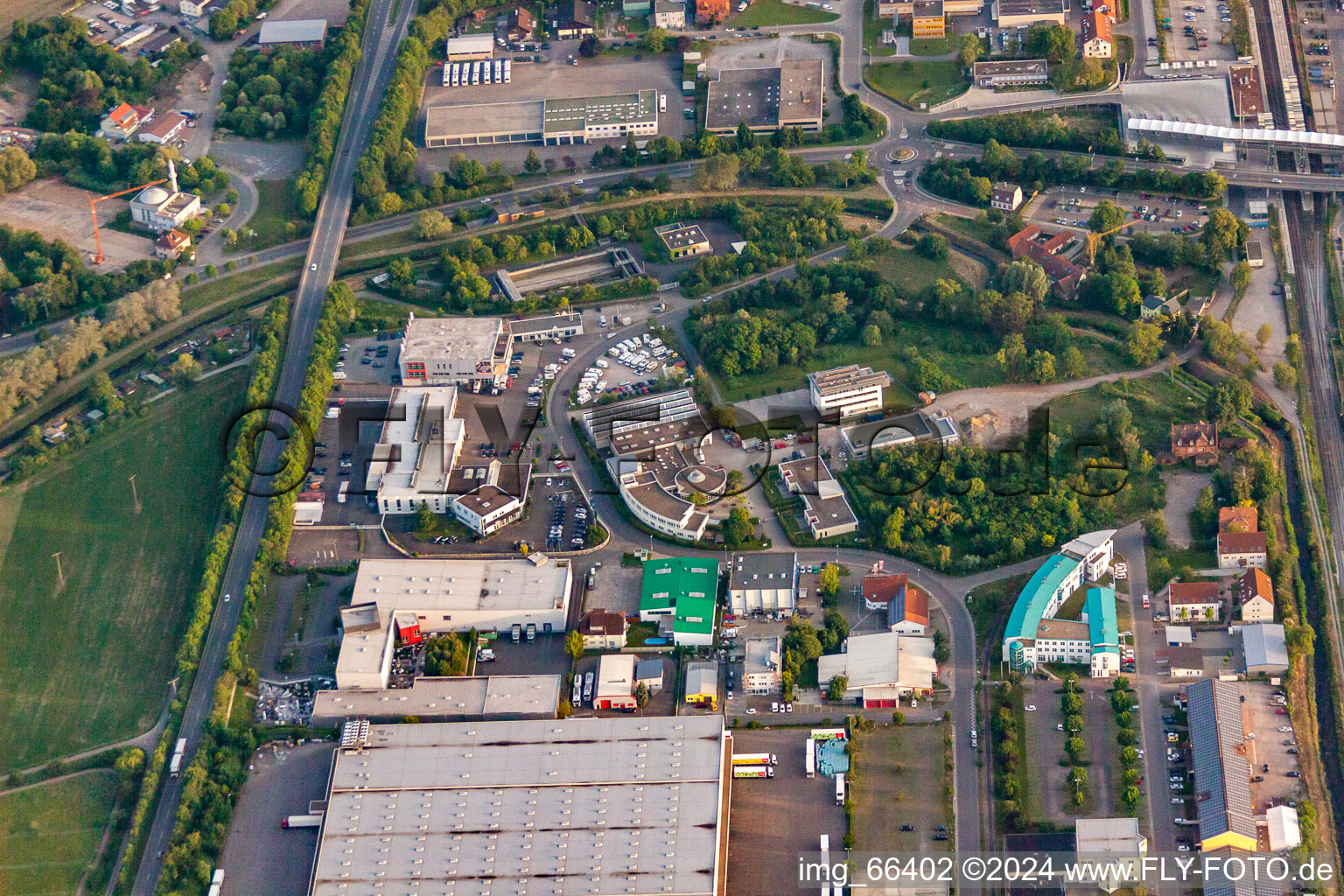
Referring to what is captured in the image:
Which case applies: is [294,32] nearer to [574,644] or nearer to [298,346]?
[298,346]

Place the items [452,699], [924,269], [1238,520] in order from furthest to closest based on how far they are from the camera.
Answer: [924,269] < [1238,520] < [452,699]

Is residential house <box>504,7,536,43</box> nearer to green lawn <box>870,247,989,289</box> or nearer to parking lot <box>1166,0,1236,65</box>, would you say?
green lawn <box>870,247,989,289</box>

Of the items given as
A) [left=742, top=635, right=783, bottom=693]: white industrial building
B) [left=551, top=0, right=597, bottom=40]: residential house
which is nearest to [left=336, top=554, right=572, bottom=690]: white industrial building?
[left=742, top=635, right=783, bottom=693]: white industrial building

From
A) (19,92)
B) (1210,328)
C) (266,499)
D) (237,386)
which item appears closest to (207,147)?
(19,92)

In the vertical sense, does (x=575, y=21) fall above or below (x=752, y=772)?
above

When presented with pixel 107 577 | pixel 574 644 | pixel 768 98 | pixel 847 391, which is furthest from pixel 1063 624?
pixel 768 98

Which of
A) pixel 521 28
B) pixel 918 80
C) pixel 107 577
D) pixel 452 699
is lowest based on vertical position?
pixel 107 577

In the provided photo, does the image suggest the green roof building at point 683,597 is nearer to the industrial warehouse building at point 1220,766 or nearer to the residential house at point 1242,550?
the industrial warehouse building at point 1220,766
